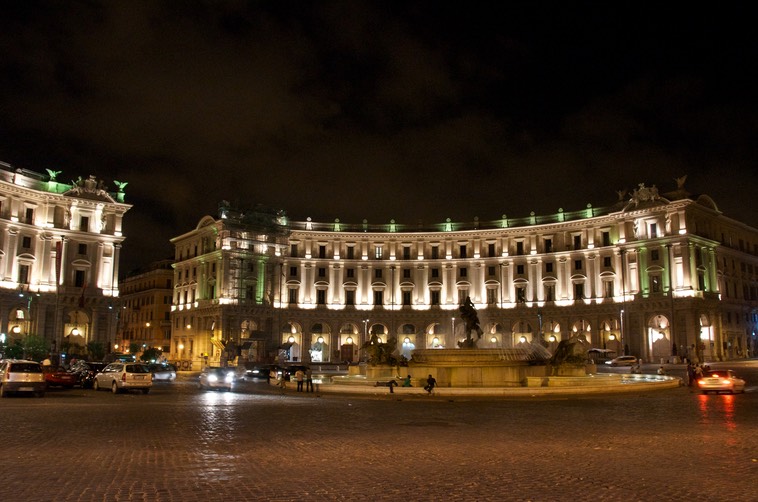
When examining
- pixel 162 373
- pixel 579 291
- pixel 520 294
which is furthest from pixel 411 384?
pixel 520 294

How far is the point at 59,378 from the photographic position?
119ft

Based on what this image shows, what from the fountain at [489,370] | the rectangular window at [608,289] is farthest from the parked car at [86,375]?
the rectangular window at [608,289]

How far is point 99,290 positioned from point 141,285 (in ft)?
147

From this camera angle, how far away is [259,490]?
1020 centimetres

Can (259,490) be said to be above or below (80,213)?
below

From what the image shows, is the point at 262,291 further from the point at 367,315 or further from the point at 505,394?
the point at 505,394

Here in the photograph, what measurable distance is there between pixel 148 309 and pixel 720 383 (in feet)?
308

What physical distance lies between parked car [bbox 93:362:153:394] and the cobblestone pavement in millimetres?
8731

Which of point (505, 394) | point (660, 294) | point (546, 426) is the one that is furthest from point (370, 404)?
point (660, 294)

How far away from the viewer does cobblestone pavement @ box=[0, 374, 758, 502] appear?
10188mm

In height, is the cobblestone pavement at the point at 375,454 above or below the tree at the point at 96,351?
below

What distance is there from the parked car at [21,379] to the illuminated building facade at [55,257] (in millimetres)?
34375

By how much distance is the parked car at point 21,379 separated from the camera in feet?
95.7

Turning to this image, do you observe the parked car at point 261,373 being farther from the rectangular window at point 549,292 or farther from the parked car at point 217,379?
the rectangular window at point 549,292
